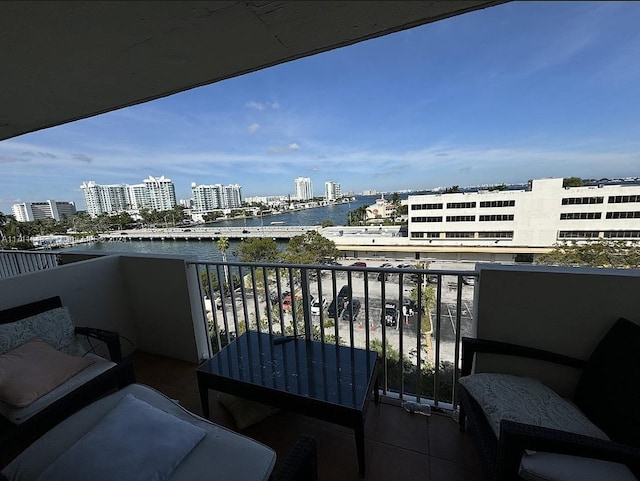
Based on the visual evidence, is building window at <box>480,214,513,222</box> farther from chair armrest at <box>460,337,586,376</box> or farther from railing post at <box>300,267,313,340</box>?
railing post at <box>300,267,313,340</box>

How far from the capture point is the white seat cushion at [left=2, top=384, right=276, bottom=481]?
1095mm

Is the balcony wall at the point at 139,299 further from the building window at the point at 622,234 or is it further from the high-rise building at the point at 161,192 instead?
the high-rise building at the point at 161,192

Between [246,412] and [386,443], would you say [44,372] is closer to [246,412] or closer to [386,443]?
[246,412]

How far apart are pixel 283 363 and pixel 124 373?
109cm

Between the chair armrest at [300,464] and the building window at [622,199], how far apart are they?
16972 mm

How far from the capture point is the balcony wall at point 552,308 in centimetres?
152

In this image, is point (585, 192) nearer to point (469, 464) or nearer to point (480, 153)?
point (480, 153)

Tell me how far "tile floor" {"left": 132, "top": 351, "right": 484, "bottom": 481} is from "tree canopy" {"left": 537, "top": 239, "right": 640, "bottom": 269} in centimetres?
1449

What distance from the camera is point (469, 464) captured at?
1.59 m

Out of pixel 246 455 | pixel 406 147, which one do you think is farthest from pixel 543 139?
pixel 246 455

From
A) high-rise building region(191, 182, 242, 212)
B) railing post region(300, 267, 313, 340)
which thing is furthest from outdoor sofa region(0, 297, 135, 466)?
high-rise building region(191, 182, 242, 212)

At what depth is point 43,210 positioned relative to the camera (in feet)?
39.8

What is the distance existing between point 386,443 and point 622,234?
20.7m

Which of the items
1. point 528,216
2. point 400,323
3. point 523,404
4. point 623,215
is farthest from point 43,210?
point 623,215
